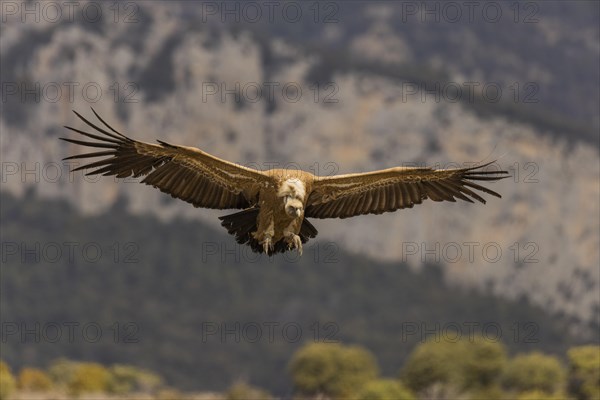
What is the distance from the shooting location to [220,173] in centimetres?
2748

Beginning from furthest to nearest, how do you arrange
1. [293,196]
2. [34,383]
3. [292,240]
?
[34,383]
[292,240]
[293,196]

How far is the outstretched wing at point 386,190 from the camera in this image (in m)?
28.1

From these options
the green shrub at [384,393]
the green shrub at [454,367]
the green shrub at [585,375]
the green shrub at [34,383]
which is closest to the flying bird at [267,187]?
the green shrub at [384,393]

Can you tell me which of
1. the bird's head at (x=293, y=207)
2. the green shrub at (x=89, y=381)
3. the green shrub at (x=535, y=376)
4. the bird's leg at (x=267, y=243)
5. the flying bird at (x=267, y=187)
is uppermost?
the flying bird at (x=267, y=187)

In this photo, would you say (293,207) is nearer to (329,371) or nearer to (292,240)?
(292,240)

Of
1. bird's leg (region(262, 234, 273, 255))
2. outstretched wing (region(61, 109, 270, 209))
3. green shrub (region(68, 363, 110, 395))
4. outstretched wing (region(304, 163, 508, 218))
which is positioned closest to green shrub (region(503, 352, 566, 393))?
green shrub (region(68, 363, 110, 395))

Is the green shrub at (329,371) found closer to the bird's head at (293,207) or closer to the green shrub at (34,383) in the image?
the green shrub at (34,383)

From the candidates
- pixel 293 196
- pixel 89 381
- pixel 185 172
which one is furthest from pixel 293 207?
pixel 89 381

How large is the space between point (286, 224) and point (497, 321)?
168463mm

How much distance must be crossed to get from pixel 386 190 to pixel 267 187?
2.55 metres

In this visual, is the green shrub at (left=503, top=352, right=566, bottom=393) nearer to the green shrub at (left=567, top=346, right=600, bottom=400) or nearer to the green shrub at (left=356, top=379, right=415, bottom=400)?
the green shrub at (left=567, top=346, right=600, bottom=400)

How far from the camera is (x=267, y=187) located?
27.2m

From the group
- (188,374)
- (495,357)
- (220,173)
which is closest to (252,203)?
(220,173)

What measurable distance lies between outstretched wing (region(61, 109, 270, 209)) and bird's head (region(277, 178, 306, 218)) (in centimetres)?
62
